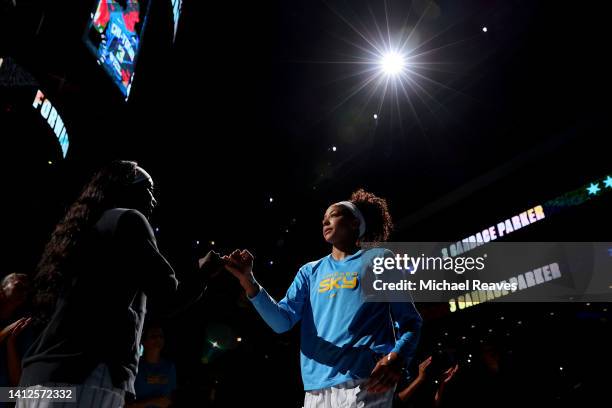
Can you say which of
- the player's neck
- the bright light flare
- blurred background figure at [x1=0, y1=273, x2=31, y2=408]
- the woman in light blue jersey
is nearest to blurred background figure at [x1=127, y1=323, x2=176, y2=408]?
blurred background figure at [x1=0, y1=273, x2=31, y2=408]

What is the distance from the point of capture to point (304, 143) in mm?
12062

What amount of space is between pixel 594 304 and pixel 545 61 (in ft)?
19.8

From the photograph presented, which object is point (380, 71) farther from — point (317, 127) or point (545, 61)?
point (545, 61)

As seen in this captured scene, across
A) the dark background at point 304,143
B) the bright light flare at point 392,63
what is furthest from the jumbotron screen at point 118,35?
the bright light flare at point 392,63

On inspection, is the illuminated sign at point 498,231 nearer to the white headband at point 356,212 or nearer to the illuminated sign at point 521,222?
the illuminated sign at point 521,222

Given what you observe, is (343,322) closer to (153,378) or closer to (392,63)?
(153,378)

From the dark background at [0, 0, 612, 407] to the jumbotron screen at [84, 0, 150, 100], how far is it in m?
0.16

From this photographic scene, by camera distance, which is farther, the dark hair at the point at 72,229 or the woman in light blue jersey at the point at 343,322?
the woman in light blue jersey at the point at 343,322

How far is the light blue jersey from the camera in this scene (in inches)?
84.0

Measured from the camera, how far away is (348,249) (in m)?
2.72

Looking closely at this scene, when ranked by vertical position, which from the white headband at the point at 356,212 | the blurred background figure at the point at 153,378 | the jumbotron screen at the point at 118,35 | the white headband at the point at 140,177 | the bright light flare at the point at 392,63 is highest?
the bright light flare at the point at 392,63

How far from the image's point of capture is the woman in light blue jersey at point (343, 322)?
207 cm

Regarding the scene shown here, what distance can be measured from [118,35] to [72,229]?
16.0 ft

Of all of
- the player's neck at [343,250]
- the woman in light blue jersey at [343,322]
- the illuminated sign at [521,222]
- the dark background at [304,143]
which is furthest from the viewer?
the illuminated sign at [521,222]
